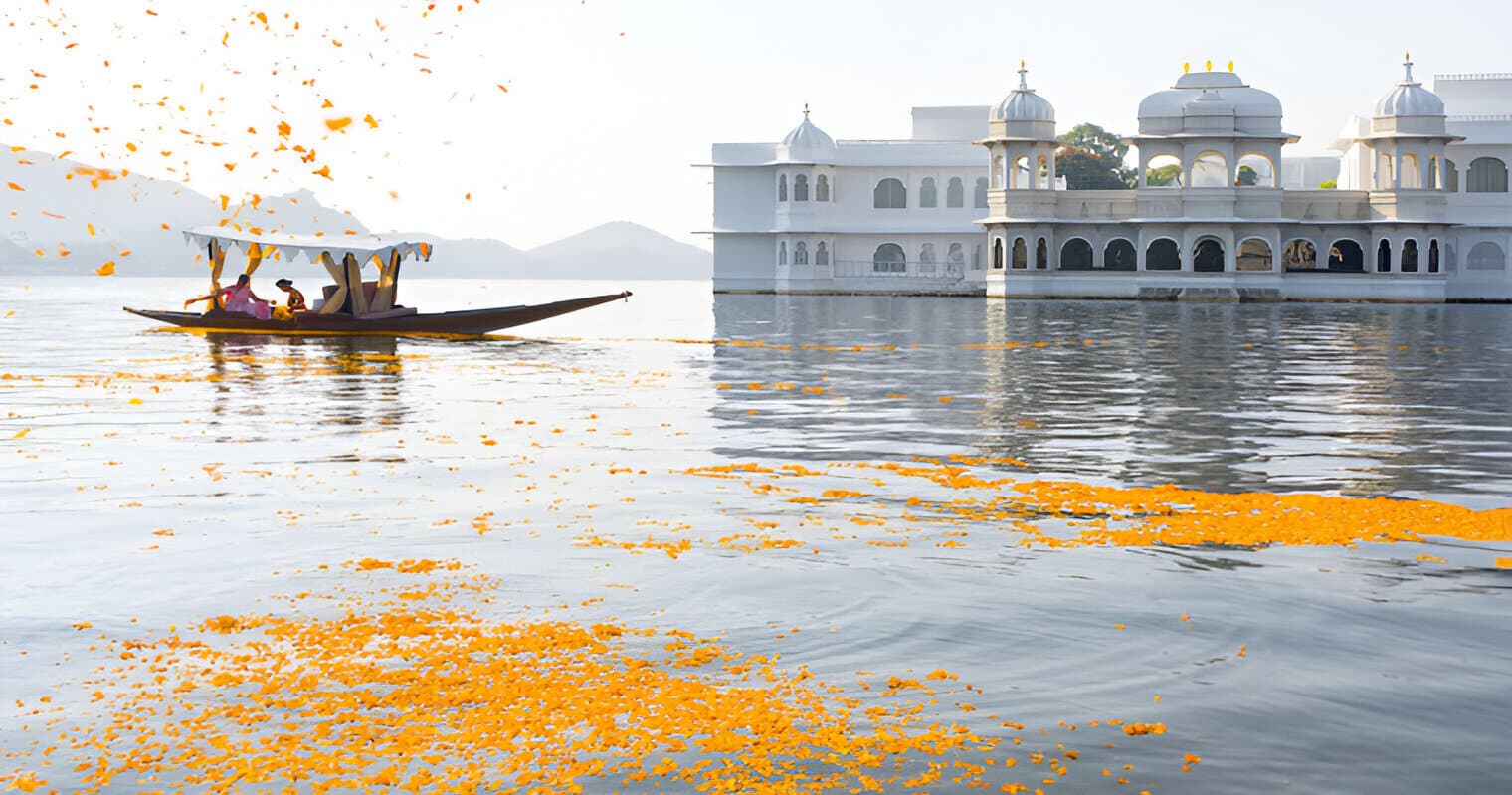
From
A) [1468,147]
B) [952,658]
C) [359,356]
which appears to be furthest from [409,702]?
[1468,147]

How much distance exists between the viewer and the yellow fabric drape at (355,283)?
103 feet

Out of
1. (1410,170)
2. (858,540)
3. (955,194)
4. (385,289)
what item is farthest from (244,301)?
(1410,170)

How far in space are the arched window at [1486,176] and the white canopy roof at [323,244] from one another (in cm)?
4662

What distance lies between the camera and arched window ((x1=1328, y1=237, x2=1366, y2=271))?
206ft

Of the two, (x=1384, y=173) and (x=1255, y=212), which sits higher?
(x=1384, y=173)

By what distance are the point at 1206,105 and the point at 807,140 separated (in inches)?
707

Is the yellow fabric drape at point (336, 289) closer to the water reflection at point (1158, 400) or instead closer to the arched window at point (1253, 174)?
the water reflection at point (1158, 400)

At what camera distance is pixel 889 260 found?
2879 inches

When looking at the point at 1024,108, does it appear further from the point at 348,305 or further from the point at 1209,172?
the point at 348,305

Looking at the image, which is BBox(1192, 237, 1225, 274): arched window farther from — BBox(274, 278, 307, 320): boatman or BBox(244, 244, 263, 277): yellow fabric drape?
BBox(244, 244, 263, 277): yellow fabric drape

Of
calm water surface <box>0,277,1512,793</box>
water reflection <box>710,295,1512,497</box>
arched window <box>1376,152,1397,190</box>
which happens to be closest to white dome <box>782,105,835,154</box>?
arched window <box>1376,152,1397,190</box>

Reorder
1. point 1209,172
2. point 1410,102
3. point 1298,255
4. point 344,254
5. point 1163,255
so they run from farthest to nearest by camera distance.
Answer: point 1209,172, point 1298,255, point 1163,255, point 1410,102, point 344,254

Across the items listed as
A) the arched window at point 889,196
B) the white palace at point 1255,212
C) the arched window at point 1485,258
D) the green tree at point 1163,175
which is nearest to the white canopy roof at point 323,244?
the white palace at point 1255,212

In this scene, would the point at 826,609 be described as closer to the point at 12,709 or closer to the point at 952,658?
the point at 952,658
